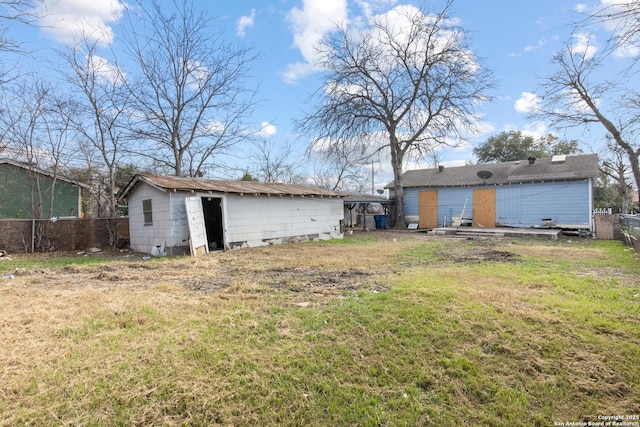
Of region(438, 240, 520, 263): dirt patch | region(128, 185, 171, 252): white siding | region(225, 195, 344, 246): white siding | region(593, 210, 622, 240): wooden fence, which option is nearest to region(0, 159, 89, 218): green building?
region(128, 185, 171, 252): white siding

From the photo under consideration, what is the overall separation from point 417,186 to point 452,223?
9.92 feet

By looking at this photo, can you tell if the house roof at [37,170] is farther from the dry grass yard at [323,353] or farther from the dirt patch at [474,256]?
the dirt patch at [474,256]

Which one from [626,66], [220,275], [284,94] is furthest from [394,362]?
[284,94]

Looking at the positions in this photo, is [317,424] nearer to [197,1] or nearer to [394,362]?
[394,362]

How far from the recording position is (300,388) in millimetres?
2479

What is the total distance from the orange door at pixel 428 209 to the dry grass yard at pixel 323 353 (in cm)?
1392

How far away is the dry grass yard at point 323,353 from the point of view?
7.34 ft

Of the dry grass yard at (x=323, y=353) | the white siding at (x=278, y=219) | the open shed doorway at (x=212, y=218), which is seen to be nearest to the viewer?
the dry grass yard at (x=323, y=353)

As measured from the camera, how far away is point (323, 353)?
293 centimetres

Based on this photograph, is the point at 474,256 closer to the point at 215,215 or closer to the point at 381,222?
the point at 215,215

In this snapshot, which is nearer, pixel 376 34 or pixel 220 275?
pixel 220 275

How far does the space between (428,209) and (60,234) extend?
17663 millimetres

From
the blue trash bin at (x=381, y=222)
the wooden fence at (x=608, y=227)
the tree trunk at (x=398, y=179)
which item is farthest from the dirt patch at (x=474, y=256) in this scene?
the blue trash bin at (x=381, y=222)

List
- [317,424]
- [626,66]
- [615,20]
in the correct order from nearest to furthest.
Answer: [317,424], [615,20], [626,66]
